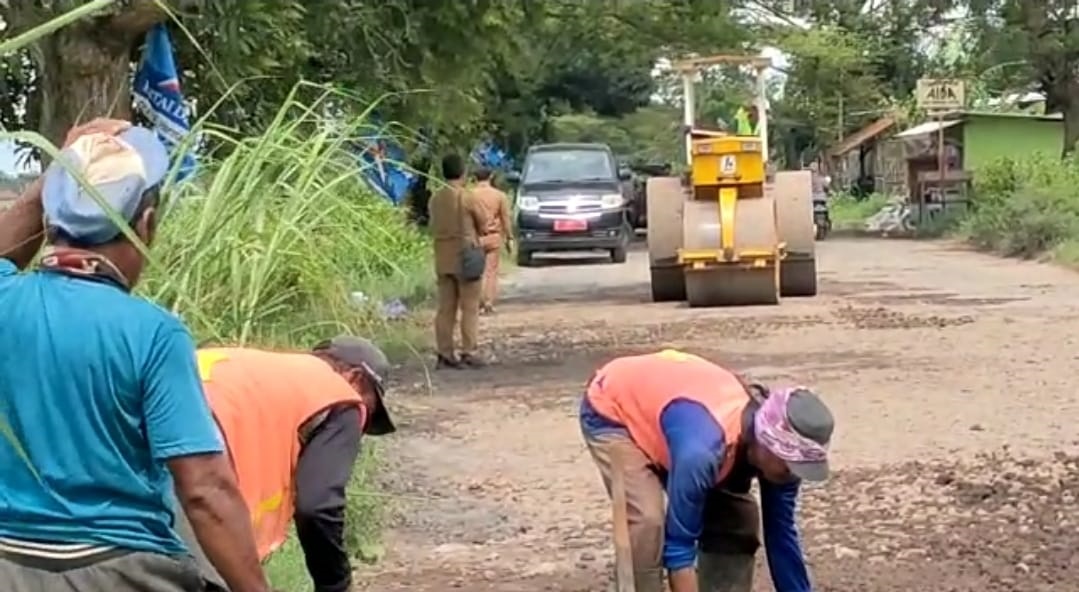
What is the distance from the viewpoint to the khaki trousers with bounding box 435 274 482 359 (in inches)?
554

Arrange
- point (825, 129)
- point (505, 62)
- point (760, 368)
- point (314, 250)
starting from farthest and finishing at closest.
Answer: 1. point (825, 129)
2. point (505, 62)
3. point (760, 368)
4. point (314, 250)

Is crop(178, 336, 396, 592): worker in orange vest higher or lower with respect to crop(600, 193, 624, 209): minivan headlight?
higher

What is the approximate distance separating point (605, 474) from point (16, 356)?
2850 millimetres

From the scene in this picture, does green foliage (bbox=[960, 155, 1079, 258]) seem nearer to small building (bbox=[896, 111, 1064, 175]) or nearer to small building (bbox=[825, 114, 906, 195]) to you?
small building (bbox=[896, 111, 1064, 175])

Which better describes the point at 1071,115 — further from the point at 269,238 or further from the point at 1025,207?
the point at 269,238

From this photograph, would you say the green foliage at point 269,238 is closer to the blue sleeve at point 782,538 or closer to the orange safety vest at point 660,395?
the orange safety vest at point 660,395

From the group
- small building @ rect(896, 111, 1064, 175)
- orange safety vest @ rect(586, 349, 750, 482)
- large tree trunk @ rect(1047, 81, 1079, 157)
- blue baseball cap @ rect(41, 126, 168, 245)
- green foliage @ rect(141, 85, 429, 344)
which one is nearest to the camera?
blue baseball cap @ rect(41, 126, 168, 245)

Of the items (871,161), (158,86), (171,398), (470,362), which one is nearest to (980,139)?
(871,161)

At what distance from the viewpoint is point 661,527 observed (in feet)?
18.3

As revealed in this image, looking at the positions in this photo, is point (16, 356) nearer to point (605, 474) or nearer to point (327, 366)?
point (327, 366)

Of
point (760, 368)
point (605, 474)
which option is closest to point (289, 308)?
point (605, 474)

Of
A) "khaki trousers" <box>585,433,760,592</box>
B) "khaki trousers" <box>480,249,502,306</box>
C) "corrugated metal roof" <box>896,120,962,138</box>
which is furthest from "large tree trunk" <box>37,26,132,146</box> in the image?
"corrugated metal roof" <box>896,120,962,138</box>

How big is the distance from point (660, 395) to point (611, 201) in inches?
900

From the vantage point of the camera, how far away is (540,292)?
22453mm
